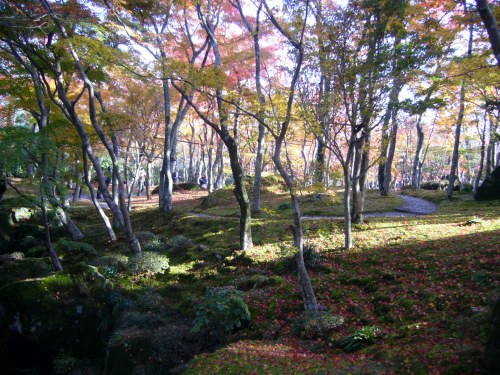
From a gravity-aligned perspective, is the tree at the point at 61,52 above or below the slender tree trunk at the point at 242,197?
above

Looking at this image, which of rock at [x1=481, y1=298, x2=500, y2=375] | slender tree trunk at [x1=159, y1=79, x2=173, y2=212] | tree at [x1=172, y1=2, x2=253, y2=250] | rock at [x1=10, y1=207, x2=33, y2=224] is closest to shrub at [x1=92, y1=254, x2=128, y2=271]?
tree at [x1=172, y1=2, x2=253, y2=250]

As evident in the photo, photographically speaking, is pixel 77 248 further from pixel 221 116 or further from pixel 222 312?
pixel 222 312

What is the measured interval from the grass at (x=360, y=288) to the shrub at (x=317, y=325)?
0.12 m

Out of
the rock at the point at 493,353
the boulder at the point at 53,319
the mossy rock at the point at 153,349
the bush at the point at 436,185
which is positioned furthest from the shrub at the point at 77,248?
the bush at the point at 436,185

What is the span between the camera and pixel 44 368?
6.83 m

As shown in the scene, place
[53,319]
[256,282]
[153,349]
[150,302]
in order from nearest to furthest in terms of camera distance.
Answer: [153,349] < [53,319] < [150,302] < [256,282]

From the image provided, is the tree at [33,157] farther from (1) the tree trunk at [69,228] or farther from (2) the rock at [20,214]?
(2) the rock at [20,214]

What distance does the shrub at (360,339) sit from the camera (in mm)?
5038

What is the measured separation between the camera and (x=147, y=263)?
1010 cm

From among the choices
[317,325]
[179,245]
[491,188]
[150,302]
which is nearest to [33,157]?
[150,302]

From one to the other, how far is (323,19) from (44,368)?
10.4 metres

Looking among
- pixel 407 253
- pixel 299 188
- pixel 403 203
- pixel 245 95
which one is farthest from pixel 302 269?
pixel 403 203

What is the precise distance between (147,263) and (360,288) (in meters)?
6.65

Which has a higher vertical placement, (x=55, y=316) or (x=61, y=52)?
(x=61, y=52)
